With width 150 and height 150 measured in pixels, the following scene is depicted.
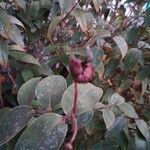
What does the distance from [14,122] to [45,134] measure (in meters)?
0.09

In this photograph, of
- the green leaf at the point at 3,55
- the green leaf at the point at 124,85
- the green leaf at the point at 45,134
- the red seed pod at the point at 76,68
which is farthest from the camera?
the green leaf at the point at 124,85

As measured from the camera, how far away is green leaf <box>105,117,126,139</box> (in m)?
0.98

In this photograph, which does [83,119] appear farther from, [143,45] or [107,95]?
[143,45]

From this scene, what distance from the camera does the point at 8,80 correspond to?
1.17 meters

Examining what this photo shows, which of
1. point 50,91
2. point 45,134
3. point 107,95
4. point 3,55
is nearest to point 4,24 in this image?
point 3,55

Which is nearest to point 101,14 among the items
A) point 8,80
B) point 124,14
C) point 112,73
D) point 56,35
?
point 124,14

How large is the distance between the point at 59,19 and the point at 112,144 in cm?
36

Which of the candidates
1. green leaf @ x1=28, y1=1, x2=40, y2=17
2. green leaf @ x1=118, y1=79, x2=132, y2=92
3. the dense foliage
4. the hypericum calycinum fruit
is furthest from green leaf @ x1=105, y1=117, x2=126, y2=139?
the hypericum calycinum fruit

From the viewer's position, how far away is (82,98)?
74 cm

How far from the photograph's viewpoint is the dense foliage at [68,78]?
2.40ft

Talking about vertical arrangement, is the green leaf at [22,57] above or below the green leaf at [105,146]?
above

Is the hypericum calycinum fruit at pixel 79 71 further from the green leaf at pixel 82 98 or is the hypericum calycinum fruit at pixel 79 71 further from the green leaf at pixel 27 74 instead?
the green leaf at pixel 27 74

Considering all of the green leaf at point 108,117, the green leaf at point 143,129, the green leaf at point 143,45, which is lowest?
the green leaf at point 143,129

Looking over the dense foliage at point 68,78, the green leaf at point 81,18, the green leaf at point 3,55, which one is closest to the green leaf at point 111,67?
the dense foliage at point 68,78
